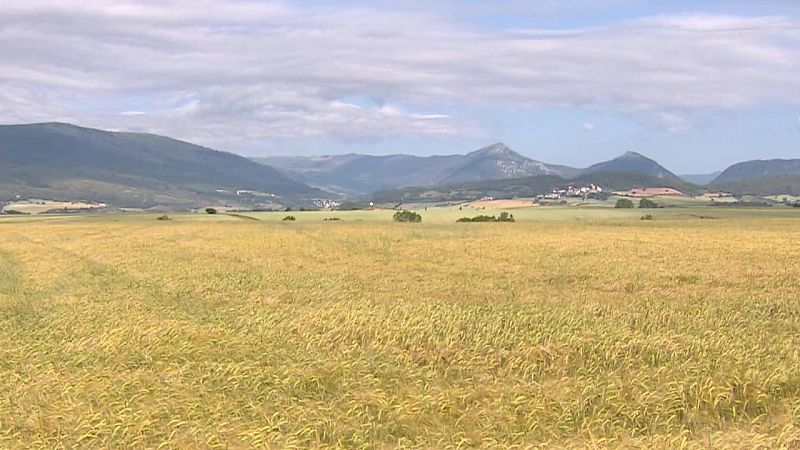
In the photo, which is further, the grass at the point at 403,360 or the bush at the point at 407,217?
the bush at the point at 407,217

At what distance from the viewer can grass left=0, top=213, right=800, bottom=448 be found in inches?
524

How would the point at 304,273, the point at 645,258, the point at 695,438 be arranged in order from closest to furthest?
the point at 695,438
the point at 304,273
the point at 645,258

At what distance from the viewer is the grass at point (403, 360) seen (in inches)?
524

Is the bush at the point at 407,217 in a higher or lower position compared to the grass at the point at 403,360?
lower

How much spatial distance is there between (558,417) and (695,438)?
2.39 m

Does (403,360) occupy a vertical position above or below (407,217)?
above

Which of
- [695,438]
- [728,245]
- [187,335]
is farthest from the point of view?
[728,245]

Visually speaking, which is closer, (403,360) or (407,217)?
(403,360)

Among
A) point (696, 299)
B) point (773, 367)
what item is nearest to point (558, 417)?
point (773, 367)

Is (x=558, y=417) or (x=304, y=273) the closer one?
(x=558, y=417)

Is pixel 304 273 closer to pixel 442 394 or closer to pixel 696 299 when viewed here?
pixel 696 299

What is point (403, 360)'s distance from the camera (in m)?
18.3

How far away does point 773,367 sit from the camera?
56.0 feet

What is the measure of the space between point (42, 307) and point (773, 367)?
2350 centimetres
